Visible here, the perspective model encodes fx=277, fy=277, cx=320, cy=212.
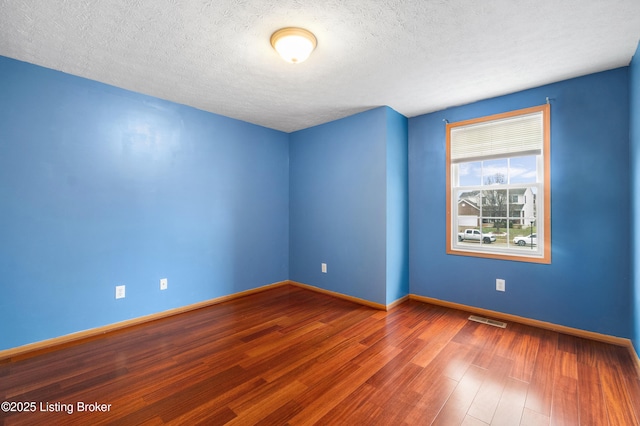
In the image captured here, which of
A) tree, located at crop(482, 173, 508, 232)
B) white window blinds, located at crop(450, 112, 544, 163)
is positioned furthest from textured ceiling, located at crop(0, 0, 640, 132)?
tree, located at crop(482, 173, 508, 232)

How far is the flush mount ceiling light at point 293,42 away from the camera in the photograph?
194cm

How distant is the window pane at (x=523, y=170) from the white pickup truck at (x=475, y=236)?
0.67 meters

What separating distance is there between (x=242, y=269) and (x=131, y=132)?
2.14 m

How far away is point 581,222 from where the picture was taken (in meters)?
2.63

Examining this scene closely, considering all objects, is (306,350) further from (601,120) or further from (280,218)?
(601,120)

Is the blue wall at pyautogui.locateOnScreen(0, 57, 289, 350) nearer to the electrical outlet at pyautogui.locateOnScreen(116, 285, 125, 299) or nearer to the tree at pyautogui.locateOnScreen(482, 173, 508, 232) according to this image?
the electrical outlet at pyautogui.locateOnScreen(116, 285, 125, 299)

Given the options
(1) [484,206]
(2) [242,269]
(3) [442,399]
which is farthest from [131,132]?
(1) [484,206]

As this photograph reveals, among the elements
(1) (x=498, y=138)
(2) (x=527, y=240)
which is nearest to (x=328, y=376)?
(2) (x=527, y=240)

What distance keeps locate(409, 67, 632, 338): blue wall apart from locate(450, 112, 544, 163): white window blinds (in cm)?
13

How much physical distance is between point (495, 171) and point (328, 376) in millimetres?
2830

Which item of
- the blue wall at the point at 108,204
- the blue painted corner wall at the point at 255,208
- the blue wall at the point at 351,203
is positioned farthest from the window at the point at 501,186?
the blue wall at the point at 108,204

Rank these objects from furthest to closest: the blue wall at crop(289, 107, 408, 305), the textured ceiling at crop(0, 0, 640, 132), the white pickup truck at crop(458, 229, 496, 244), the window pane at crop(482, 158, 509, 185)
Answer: the blue wall at crop(289, 107, 408, 305) → the white pickup truck at crop(458, 229, 496, 244) → the window pane at crop(482, 158, 509, 185) → the textured ceiling at crop(0, 0, 640, 132)

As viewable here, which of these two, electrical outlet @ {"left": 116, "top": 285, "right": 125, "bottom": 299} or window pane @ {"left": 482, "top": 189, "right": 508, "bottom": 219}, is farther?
window pane @ {"left": 482, "top": 189, "right": 508, "bottom": 219}

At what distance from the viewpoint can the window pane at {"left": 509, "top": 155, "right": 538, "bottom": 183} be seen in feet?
9.62
